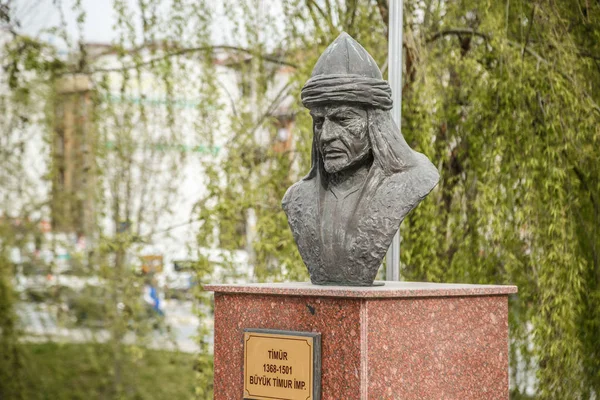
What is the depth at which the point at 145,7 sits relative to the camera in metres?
6.82

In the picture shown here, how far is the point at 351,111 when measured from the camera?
3861mm

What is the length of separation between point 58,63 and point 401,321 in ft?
14.7

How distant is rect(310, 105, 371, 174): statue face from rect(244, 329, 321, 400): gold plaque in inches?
28.6

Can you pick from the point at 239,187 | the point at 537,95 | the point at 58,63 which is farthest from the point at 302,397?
the point at 58,63

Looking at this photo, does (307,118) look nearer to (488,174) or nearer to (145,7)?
(488,174)

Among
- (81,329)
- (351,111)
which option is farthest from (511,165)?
(81,329)

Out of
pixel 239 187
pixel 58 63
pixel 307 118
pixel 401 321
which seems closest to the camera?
pixel 401 321

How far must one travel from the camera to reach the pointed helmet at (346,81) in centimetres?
382

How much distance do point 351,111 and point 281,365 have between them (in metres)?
1.03

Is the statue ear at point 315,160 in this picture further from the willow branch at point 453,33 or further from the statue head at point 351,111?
the willow branch at point 453,33

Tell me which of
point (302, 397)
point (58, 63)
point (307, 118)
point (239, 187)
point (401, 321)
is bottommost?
point (302, 397)

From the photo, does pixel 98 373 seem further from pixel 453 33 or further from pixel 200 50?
pixel 453 33

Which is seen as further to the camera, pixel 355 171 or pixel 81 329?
pixel 81 329

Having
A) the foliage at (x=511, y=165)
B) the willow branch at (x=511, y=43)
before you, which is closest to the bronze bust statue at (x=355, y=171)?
the foliage at (x=511, y=165)
